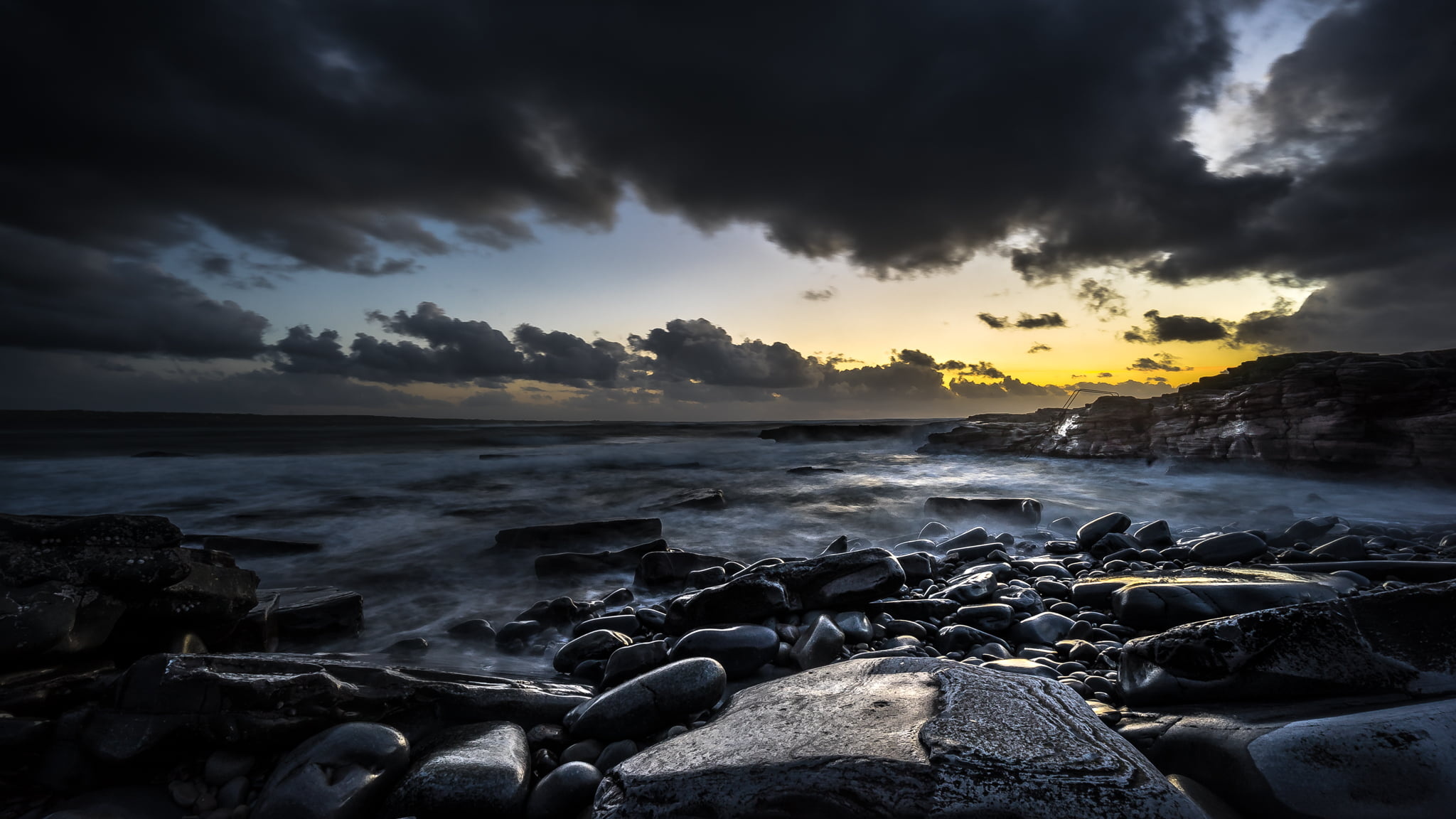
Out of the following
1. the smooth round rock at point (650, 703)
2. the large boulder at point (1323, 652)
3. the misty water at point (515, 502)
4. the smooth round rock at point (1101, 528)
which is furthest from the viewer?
the smooth round rock at point (1101, 528)

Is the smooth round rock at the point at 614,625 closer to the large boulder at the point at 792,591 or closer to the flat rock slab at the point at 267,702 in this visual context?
the large boulder at the point at 792,591

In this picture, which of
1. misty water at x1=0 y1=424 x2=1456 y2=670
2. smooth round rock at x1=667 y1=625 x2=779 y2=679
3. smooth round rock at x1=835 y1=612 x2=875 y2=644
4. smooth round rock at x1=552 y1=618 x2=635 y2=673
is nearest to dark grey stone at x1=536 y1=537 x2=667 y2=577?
misty water at x1=0 y1=424 x2=1456 y2=670

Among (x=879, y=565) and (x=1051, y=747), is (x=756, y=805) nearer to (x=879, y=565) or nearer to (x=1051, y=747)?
(x=1051, y=747)

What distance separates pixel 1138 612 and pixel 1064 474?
41.8 ft

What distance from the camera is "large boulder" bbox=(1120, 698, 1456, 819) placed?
4.97ft

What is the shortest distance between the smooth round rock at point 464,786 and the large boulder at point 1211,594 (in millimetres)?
3720

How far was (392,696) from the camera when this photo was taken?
2.66m

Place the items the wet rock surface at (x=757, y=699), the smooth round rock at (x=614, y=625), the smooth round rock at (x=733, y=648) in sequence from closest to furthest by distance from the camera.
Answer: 1. the wet rock surface at (x=757, y=699)
2. the smooth round rock at (x=733, y=648)
3. the smooth round rock at (x=614, y=625)

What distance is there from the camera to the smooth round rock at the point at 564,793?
2.07 m

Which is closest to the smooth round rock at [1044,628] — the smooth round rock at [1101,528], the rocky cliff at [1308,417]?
the smooth round rock at [1101,528]

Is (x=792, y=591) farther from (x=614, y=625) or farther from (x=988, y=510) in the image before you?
(x=988, y=510)

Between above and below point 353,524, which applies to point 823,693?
above

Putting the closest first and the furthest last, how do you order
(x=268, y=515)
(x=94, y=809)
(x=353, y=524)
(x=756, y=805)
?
1. (x=756, y=805)
2. (x=94, y=809)
3. (x=353, y=524)
4. (x=268, y=515)

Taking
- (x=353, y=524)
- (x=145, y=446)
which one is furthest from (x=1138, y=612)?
(x=145, y=446)
